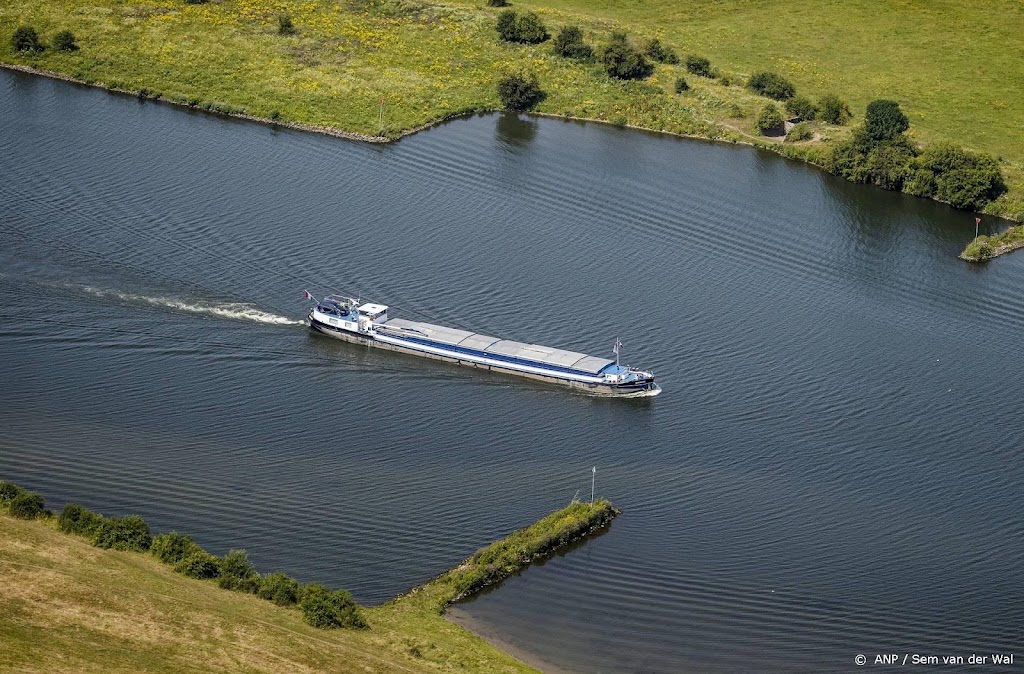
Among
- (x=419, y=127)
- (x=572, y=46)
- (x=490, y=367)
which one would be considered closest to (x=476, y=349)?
(x=490, y=367)

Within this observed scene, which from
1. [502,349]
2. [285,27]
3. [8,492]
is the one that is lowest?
[8,492]

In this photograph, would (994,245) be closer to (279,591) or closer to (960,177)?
(960,177)

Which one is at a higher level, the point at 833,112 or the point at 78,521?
the point at 833,112

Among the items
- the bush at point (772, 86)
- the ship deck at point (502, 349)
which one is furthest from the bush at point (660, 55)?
the ship deck at point (502, 349)

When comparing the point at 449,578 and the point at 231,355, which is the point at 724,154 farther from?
the point at 449,578

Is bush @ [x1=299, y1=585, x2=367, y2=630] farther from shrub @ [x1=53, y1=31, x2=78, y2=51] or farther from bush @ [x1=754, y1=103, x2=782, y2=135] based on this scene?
shrub @ [x1=53, y1=31, x2=78, y2=51]

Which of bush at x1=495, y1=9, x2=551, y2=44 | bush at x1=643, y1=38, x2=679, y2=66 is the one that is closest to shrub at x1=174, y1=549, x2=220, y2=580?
bush at x1=495, y1=9, x2=551, y2=44

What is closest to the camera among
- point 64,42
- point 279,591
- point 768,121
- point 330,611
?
point 330,611
